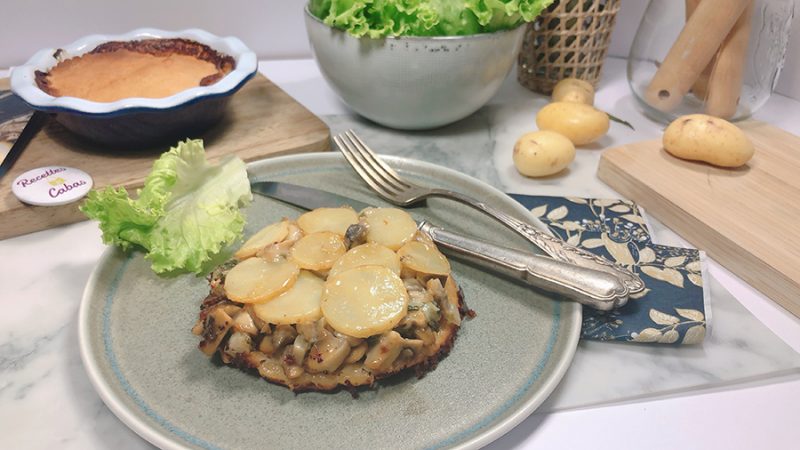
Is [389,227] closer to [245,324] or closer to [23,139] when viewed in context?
[245,324]

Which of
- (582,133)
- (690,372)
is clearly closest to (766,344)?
(690,372)

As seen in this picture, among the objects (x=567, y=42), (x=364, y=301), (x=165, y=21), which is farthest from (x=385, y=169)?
(x=165, y=21)

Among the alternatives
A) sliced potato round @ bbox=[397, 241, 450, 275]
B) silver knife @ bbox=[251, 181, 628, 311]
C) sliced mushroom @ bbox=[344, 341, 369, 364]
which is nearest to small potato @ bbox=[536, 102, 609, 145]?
silver knife @ bbox=[251, 181, 628, 311]

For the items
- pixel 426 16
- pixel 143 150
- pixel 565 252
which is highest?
pixel 426 16

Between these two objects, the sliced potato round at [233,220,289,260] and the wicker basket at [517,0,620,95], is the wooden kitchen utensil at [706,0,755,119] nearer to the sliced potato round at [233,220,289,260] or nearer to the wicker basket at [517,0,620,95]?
the wicker basket at [517,0,620,95]

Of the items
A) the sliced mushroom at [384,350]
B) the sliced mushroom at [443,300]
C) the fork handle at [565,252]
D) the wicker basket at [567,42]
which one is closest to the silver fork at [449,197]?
the fork handle at [565,252]

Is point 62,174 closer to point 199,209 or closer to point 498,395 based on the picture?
point 199,209
